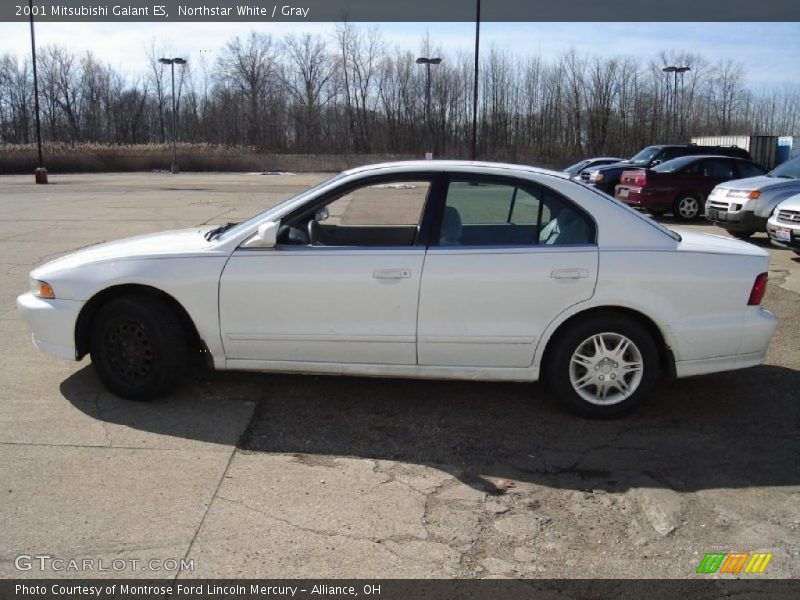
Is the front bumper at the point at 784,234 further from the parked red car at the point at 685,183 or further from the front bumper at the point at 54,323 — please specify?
the front bumper at the point at 54,323

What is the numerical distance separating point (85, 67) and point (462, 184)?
291 feet

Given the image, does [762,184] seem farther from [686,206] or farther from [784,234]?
[686,206]

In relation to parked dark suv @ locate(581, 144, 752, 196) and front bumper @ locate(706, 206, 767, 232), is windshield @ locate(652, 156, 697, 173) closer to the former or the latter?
parked dark suv @ locate(581, 144, 752, 196)

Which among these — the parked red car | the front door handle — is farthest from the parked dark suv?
the front door handle

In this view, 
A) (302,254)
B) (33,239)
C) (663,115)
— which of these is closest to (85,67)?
(663,115)

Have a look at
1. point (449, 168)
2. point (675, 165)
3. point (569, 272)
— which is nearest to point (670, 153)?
point (675, 165)

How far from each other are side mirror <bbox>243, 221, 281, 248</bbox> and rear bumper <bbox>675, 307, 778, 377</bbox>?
2745mm

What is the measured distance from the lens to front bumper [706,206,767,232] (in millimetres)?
12164

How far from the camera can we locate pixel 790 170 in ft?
42.9

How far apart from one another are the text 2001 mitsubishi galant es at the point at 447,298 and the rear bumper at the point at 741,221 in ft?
27.5

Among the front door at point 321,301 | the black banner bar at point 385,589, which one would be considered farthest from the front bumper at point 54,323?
the black banner bar at point 385,589

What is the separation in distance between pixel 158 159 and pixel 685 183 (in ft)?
184

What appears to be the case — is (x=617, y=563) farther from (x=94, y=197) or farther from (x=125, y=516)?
(x=94, y=197)

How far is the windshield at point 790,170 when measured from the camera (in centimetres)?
1284
